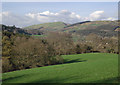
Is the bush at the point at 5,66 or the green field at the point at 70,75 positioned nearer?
the green field at the point at 70,75

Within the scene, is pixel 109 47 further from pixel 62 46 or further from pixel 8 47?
pixel 8 47

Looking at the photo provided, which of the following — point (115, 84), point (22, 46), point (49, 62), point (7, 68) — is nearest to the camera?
point (115, 84)

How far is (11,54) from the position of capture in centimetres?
3800

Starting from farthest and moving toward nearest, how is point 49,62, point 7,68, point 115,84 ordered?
1. point 49,62
2. point 7,68
3. point 115,84

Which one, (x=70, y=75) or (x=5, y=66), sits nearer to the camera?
(x=70, y=75)

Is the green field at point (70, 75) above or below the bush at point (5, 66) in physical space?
above

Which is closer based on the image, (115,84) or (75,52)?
(115,84)

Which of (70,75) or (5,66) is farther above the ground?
(70,75)

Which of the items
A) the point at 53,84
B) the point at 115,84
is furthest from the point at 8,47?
the point at 115,84

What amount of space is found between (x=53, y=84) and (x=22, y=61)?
90.7 feet

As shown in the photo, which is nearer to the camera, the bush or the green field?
the green field

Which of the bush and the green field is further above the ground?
the green field

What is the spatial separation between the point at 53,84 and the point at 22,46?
30131mm

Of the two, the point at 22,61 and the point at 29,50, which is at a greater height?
the point at 29,50
